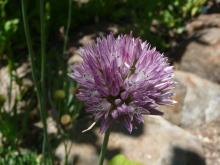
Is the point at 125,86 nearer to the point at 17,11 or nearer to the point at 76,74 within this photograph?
the point at 76,74

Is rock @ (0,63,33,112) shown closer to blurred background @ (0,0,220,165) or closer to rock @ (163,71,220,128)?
blurred background @ (0,0,220,165)

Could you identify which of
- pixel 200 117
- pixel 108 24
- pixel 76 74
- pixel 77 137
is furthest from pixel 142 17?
pixel 76 74

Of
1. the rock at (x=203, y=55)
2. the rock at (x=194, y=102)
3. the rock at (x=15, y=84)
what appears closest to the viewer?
the rock at (x=15, y=84)

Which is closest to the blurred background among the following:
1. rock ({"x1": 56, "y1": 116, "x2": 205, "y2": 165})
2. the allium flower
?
rock ({"x1": 56, "y1": 116, "x2": 205, "y2": 165})

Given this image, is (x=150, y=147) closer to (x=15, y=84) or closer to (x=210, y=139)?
(x=210, y=139)

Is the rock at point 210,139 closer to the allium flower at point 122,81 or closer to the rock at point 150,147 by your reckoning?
the rock at point 150,147

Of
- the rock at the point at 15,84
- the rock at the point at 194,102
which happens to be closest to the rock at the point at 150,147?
the rock at the point at 194,102
